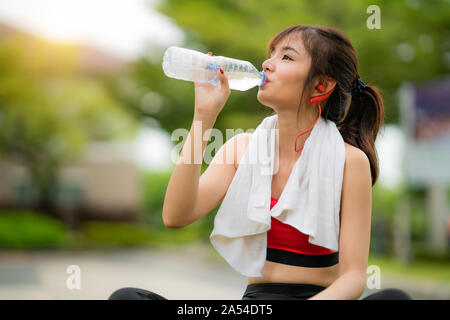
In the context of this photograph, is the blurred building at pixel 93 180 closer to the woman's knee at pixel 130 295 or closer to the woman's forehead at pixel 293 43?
the woman's forehead at pixel 293 43

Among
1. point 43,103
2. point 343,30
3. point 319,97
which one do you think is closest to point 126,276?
point 343,30

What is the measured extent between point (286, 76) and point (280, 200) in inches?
18.9

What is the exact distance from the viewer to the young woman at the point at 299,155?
2.15 m

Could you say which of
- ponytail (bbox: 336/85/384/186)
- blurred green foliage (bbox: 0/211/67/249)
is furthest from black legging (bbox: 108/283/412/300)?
blurred green foliage (bbox: 0/211/67/249)

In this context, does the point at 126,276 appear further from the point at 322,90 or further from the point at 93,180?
the point at 93,180

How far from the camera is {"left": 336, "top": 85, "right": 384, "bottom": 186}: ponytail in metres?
2.45

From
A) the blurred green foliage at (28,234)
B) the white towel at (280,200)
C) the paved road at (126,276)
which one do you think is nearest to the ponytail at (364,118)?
the white towel at (280,200)

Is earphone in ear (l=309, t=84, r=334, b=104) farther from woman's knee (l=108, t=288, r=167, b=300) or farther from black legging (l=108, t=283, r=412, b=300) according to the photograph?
woman's knee (l=108, t=288, r=167, b=300)

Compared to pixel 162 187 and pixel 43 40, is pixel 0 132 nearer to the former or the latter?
pixel 43 40

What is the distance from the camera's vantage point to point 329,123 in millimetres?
2418

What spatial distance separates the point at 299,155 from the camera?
2.40m

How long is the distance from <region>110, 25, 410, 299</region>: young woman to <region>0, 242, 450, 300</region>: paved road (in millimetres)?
5961

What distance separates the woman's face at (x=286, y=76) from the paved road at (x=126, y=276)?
6165mm

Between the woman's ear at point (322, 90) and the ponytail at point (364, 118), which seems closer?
the woman's ear at point (322, 90)
